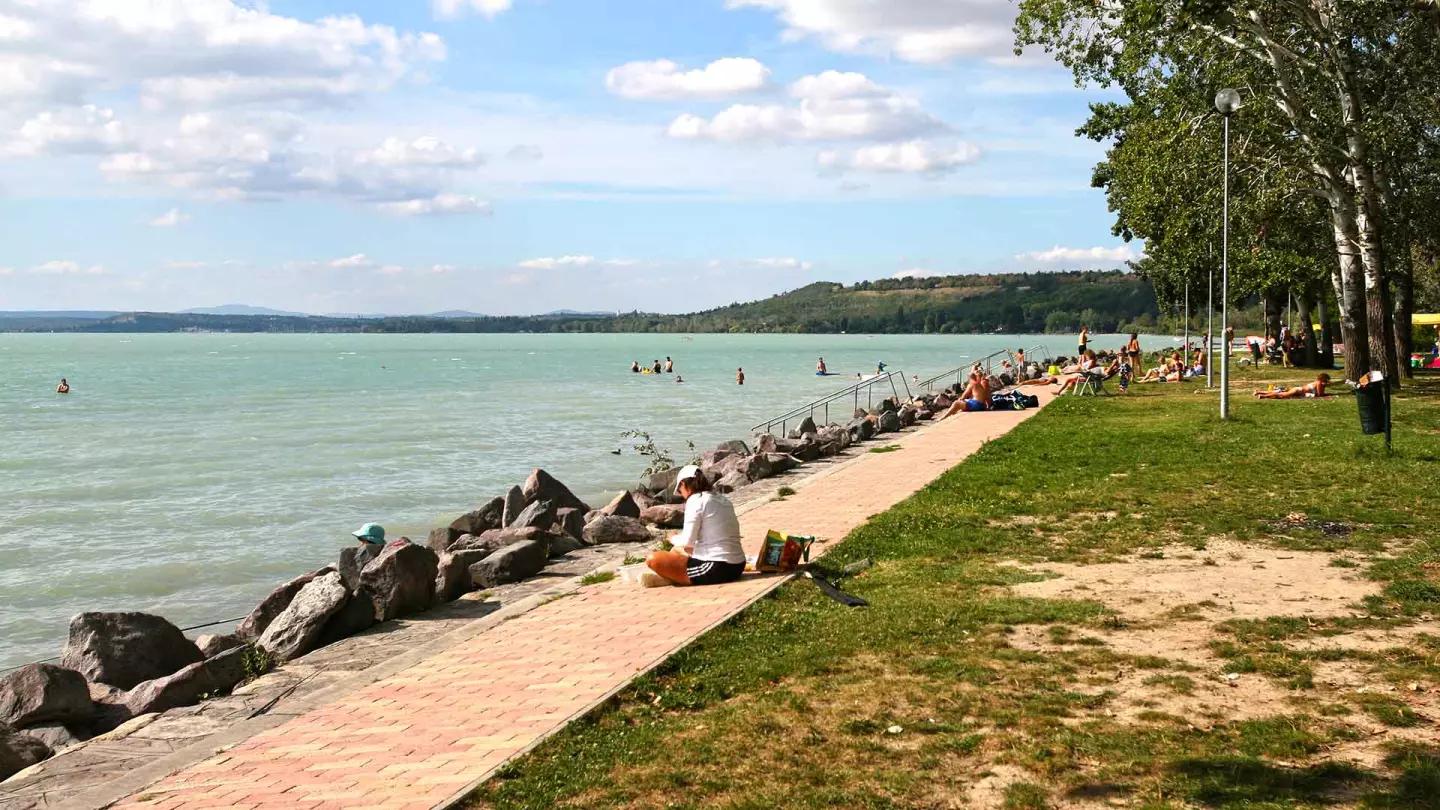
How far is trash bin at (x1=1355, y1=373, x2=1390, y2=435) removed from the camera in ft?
52.6

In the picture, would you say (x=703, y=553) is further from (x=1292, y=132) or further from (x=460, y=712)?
(x=1292, y=132)

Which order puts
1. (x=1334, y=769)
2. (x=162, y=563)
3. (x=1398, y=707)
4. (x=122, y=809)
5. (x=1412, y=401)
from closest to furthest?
(x=1334, y=769) < (x=122, y=809) < (x=1398, y=707) < (x=162, y=563) < (x=1412, y=401)

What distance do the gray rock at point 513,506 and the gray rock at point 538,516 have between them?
1.00m

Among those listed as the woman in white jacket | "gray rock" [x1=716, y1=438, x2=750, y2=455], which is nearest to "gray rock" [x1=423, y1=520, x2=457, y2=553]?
the woman in white jacket

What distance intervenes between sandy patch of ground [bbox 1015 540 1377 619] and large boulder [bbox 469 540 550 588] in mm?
5429

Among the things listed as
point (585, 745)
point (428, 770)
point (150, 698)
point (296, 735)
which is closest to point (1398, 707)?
point (585, 745)

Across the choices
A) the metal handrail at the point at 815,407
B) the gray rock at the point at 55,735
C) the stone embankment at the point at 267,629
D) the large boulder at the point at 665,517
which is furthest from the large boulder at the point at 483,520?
the gray rock at the point at 55,735

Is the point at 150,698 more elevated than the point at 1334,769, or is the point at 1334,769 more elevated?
the point at 1334,769

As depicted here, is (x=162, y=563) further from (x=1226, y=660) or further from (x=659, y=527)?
(x=1226, y=660)

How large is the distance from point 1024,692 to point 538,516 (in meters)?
10.2

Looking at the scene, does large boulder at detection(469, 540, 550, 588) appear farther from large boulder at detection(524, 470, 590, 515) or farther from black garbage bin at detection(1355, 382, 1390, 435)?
black garbage bin at detection(1355, 382, 1390, 435)

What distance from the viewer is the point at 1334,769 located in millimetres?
5168

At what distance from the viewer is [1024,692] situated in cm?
639

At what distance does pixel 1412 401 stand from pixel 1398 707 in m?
20.3
